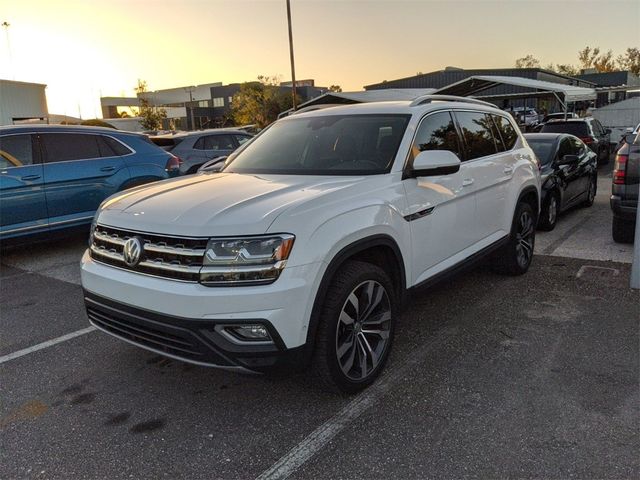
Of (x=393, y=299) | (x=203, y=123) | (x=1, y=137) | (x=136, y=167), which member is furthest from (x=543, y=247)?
(x=203, y=123)

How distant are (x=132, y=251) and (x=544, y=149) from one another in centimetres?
724

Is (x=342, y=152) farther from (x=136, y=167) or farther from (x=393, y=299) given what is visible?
(x=136, y=167)

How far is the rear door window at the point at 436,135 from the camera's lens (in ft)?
12.7

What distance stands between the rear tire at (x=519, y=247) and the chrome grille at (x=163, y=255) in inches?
136

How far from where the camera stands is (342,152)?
392 centimetres

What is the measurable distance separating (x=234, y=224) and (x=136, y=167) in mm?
5507

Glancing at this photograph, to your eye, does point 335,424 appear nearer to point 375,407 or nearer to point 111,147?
point 375,407

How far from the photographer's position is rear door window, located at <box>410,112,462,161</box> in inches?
153

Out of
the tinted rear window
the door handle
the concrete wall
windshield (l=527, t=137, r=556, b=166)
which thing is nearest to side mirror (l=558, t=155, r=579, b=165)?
windshield (l=527, t=137, r=556, b=166)

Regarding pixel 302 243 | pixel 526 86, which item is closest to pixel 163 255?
pixel 302 243

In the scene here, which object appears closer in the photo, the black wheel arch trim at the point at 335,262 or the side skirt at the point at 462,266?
the black wheel arch trim at the point at 335,262

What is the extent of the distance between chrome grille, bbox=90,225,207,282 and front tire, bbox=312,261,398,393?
2.46 feet

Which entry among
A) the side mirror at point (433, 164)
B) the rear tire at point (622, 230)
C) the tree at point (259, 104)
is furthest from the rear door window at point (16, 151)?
the tree at point (259, 104)

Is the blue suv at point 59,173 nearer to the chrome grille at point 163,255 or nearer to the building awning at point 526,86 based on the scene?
the chrome grille at point 163,255
